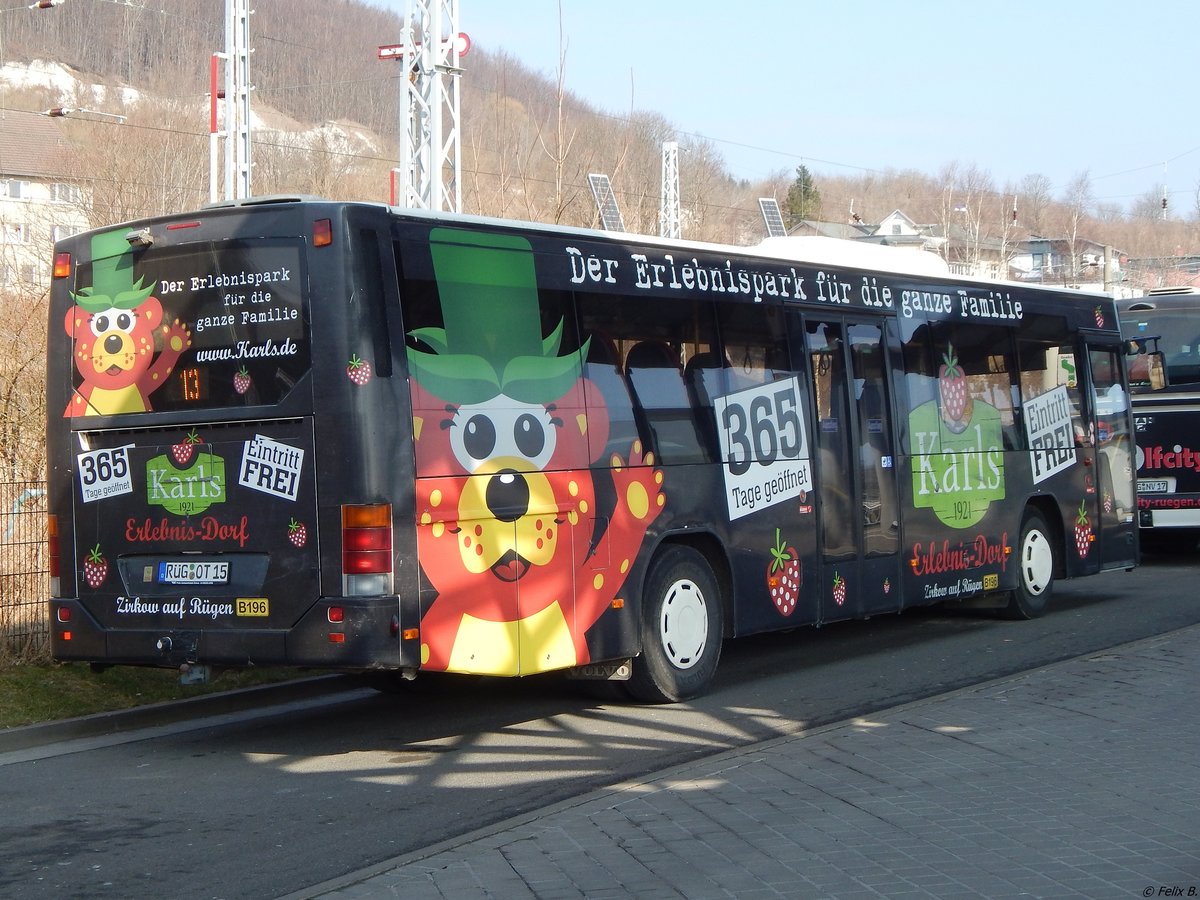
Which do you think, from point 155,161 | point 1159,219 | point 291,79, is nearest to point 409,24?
point 155,161

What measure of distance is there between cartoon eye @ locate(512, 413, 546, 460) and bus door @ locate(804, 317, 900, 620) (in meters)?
3.16

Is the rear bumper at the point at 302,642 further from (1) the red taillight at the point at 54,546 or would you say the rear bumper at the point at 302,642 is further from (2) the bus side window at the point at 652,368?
(2) the bus side window at the point at 652,368

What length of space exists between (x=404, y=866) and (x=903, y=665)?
6.31 metres

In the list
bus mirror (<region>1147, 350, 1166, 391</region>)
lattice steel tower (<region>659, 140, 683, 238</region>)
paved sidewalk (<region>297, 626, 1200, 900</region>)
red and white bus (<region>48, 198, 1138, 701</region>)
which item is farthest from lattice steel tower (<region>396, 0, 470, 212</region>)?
lattice steel tower (<region>659, 140, 683, 238</region>)

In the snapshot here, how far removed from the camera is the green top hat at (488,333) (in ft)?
26.3

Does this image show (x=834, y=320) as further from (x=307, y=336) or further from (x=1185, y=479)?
(x=1185, y=479)

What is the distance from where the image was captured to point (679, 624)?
9.62 meters

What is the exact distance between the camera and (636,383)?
9.32 meters

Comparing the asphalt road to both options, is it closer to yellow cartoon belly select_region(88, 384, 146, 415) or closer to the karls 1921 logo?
the karls 1921 logo

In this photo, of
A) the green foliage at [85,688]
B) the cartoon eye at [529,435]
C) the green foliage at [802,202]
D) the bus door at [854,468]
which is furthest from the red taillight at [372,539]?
the green foliage at [802,202]

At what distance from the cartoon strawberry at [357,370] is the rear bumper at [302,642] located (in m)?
1.18

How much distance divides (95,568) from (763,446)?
4.71m

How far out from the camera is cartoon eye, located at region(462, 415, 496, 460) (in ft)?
26.4

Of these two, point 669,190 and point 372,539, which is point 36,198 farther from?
point 372,539
